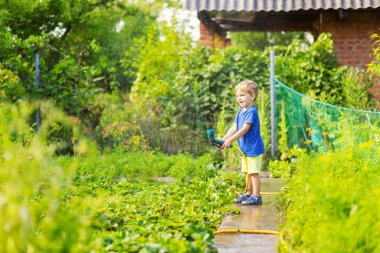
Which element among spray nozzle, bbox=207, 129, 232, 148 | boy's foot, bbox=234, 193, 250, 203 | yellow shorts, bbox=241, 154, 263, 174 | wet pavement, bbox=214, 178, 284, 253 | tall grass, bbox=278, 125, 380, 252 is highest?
spray nozzle, bbox=207, 129, 232, 148

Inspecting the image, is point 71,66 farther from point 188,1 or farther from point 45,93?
point 188,1

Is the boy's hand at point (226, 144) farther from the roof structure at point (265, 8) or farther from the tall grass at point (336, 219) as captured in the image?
the roof structure at point (265, 8)

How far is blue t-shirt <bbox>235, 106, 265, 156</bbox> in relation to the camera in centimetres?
664

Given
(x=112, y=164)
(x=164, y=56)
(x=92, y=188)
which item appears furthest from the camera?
(x=164, y=56)

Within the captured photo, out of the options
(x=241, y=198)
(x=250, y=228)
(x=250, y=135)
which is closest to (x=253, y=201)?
(x=241, y=198)

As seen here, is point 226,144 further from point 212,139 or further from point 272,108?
point 272,108

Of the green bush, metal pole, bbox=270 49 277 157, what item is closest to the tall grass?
the green bush

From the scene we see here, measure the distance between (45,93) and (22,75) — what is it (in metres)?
0.53

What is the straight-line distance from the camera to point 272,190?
24.9 ft

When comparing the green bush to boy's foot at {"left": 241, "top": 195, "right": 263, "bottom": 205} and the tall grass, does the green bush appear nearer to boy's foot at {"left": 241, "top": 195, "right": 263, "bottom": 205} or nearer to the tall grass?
the tall grass

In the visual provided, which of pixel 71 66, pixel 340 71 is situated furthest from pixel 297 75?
pixel 71 66

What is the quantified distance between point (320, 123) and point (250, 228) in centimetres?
256

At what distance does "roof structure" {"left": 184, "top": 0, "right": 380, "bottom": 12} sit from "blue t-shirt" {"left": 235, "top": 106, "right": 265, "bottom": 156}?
6176 millimetres

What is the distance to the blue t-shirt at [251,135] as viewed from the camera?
21.8ft
